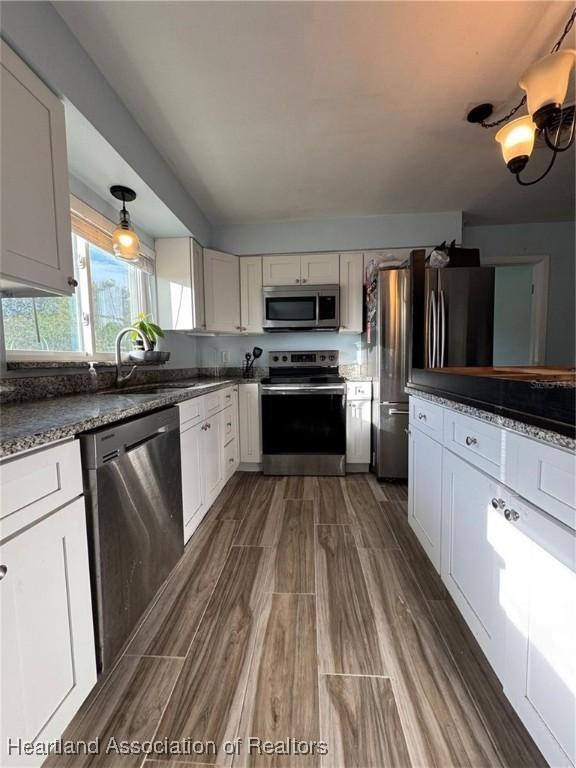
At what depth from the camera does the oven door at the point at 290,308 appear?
Result: 295 centimetres

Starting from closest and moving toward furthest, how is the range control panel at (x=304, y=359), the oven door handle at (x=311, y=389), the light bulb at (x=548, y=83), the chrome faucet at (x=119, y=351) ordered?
the light bulb at (x=548, y=83) < the chrome faucet at (x=119, y=351) < the oven door handle at (x=311, y=389) < the range control panel at (x=304, y=359)

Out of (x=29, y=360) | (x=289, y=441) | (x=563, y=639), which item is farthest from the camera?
(x=289, y=441)

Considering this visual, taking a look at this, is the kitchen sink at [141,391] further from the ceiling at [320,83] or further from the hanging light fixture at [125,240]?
the ceiling at [320,83]

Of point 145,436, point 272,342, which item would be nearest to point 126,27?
point 145,436

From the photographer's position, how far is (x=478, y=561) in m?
1.01

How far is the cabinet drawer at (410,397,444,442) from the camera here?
134 cm

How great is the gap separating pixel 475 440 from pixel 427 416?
455 millimetres

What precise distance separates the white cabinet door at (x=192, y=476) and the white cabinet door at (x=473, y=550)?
4.25 feet

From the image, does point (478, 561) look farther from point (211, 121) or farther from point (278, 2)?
point (211, 121)

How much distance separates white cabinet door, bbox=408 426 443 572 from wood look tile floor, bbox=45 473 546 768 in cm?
18

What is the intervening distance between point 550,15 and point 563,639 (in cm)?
217

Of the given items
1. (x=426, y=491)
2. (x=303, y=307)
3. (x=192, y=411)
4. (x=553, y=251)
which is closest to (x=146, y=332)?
(x=192, y=411)

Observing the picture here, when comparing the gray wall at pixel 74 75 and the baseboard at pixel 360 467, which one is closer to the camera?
the gray wall at pixel 74 75

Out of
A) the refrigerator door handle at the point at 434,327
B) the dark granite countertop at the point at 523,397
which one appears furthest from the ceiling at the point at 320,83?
the dark granite countertop at the point at 523,397
